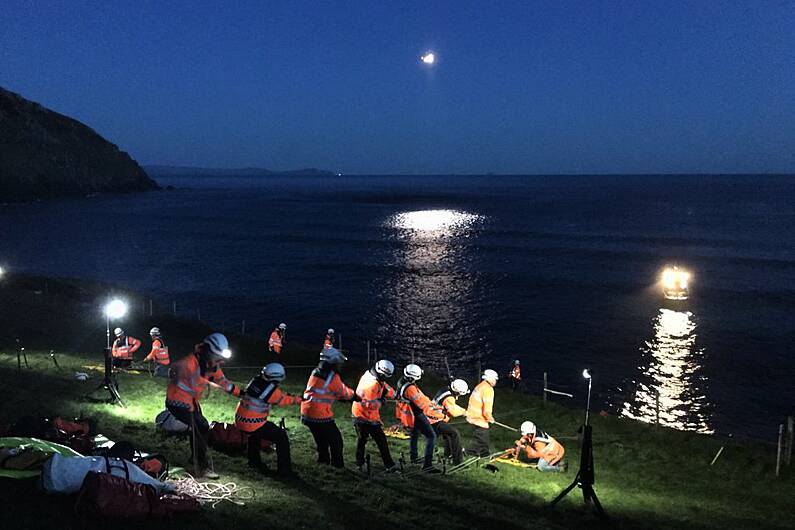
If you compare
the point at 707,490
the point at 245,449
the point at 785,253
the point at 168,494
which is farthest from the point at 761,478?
the point at 785,253

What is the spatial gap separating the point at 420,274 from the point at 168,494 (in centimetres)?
6638

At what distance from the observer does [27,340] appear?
27.8 meters

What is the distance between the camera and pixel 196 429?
10.8 metres

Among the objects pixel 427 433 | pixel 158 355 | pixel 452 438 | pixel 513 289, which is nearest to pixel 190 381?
pixel 427 433

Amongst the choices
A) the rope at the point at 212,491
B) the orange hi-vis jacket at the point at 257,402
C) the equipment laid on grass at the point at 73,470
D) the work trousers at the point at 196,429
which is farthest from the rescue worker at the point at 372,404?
the equipment laid on grass at the point at 73,470

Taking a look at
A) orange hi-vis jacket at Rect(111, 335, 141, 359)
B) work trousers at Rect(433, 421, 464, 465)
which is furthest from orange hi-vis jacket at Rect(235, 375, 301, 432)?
orange hi-vis jacket at Rect(111, 335, 141, 359)

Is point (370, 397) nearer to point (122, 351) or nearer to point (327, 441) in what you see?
point (327, 441)

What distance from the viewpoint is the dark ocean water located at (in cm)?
3847

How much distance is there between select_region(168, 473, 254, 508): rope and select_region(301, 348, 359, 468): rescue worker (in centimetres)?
198

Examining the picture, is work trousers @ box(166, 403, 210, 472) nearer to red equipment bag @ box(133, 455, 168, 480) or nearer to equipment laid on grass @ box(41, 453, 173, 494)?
red equipment bag @ box(133, 455, 168, 480)

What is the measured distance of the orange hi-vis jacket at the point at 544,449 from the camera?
1459cm

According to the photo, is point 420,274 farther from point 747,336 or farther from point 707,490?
point 707,490

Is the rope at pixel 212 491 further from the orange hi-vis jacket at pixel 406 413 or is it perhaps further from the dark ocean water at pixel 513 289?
the dark ocean water at pixel 513 289

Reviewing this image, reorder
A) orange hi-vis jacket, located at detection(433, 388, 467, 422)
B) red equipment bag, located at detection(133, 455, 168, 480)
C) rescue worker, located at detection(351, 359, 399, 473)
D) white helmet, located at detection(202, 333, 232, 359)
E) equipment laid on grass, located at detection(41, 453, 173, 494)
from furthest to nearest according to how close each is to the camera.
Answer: orange hi-vis jacket, located at detection(433, 388, 467, 422) < rescue worker, located at detection(351, 359, 399, 473) < white helmet, located at detection(202, 333, 232, 359) < red equipment bag, located at detection(133, 455, 168, 480) < equipment laid on grass, located at detection(41, 453, 173, 494)
